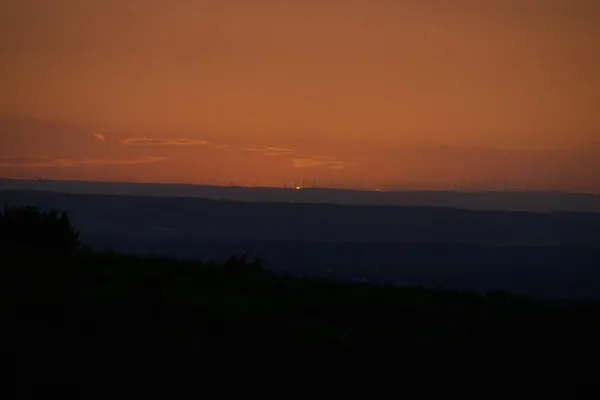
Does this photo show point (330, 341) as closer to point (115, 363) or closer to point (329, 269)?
point (115, 363)

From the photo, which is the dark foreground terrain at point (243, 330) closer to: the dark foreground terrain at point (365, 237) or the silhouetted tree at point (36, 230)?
the silhouetted tree at point (36, 230)

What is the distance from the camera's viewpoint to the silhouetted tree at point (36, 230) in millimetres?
29094

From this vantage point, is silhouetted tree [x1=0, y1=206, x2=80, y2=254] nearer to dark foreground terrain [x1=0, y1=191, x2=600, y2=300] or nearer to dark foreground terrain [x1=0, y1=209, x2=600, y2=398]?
dark foreground terrain [x1=0, y1=209, x2=600, y2=398]

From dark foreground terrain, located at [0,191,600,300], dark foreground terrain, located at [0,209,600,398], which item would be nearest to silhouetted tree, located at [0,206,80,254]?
dark foreground terrain, located at [0,209,600,398]

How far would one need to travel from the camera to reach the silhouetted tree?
29.1 metres

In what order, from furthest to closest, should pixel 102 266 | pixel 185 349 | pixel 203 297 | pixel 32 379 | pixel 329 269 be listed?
pixel 329 269 < pixel 102 266 < pixel 203 297 < pixel 185 349 < pixel 32 379

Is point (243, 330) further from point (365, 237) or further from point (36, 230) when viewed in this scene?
point (365, 237)

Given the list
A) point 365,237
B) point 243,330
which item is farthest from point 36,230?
point 365,237

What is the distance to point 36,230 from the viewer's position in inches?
1171

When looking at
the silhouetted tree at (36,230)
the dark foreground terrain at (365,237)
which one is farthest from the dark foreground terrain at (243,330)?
the dark foreground terrain at (365,237)

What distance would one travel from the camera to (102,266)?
76.3 ft

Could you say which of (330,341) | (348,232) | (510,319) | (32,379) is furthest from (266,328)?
(348,232)

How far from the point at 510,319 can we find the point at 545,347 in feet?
9.39

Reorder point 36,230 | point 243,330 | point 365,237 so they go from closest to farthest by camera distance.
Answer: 1. point 243,330
2. point 36,230
3. point 365,237
